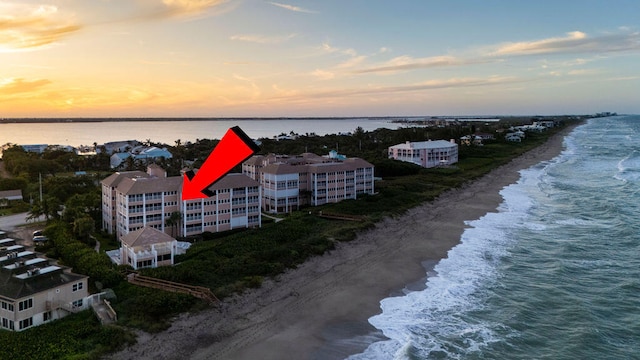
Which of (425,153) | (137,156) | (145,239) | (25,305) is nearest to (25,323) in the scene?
(25,305)

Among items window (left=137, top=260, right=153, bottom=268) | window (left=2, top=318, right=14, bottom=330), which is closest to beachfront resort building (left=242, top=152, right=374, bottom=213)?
window (left=137, top=260, right=153, bottom=268)

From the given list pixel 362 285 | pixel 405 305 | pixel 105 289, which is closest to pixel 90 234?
pixel 105 289

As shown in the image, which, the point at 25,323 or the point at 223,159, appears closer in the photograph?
the point at 223,159

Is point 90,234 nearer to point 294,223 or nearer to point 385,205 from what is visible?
point 294,223

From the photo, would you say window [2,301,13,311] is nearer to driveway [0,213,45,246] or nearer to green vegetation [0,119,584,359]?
green vegetation [0,119,584,359]

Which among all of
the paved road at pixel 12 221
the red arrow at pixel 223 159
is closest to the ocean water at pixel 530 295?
the red arrow at pixel 223 159

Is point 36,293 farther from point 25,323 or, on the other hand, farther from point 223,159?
point 223,159
